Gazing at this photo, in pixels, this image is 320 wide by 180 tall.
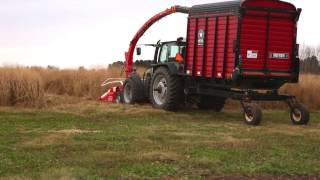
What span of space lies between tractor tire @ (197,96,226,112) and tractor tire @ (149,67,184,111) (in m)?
1.24

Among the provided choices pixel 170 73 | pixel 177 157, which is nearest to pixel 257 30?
pixel 170 73

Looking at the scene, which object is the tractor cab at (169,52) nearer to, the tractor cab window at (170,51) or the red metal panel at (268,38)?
the tractor cab window at (170,51)

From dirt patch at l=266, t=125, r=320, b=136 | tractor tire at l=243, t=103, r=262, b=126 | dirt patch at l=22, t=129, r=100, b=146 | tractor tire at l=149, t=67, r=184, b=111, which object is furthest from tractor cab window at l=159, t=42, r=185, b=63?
dirt patch at l=22, t=129, r=100, b=146

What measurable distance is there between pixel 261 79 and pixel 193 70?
220cm

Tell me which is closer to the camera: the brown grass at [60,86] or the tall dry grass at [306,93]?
the brown grass at [60,86]

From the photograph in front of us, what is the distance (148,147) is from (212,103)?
9.35 m

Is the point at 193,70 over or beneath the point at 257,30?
beneath

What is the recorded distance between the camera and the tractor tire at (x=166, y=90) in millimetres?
18219

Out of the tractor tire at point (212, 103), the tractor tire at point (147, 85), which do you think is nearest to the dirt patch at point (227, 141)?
the tractor tire at point (212, 103)

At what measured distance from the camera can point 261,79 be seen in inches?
630

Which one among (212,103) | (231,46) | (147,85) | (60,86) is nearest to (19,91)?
(147,85)

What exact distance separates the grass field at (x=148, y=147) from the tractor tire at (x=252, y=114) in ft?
0.71

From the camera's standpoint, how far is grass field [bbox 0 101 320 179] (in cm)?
838

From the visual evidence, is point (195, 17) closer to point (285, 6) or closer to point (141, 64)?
point (285, 6)
